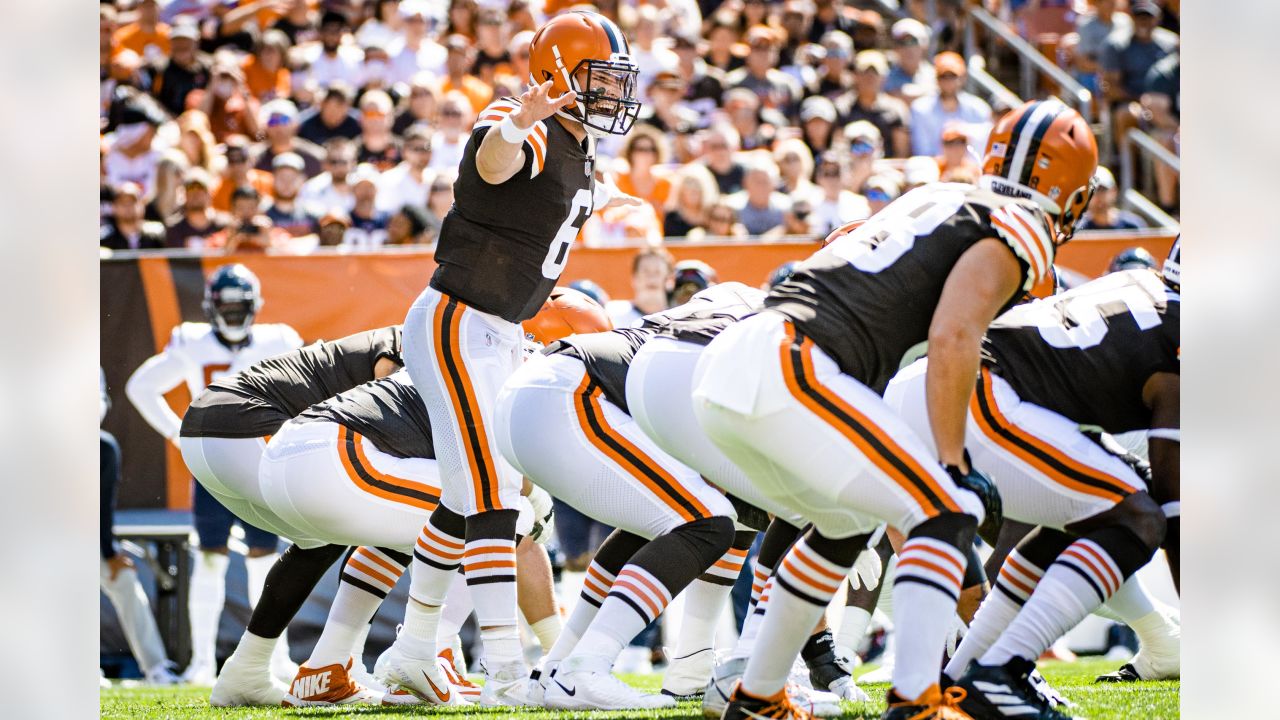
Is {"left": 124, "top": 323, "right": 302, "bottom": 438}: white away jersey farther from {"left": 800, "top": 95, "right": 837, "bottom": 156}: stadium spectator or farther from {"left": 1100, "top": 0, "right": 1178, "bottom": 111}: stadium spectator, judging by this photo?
{"left": 1100, "top": 0, "right": 1178, "bottom": 111}: stadium spectator

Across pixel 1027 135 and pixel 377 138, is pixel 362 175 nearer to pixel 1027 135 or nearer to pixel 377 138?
pixel 377 138

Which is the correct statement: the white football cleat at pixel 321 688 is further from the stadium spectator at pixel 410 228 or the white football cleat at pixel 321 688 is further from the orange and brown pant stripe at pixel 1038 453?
the stadium spectator at pixel 410 228

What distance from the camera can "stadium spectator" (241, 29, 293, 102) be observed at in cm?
1293

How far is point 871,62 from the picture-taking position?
38.6 ft

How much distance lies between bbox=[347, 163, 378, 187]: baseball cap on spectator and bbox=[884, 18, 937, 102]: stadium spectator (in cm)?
414

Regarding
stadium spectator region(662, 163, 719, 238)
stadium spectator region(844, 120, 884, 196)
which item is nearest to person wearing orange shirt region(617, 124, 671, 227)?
stadium spectator region(662, 163, 719, 238)

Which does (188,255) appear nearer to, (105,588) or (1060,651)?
(105,588)

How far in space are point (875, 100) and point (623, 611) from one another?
7.64m

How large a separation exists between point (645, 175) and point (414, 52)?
10.3ft

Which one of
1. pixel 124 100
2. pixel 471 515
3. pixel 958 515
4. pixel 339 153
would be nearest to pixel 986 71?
pixel 339 153

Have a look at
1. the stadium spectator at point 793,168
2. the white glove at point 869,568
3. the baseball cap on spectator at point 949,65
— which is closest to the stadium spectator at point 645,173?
the stadium spectator at point 793,168

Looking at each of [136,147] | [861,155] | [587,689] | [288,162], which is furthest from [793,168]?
[587,689]

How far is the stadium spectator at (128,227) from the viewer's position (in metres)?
10.1

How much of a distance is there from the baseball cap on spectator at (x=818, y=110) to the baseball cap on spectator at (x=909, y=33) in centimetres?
101
